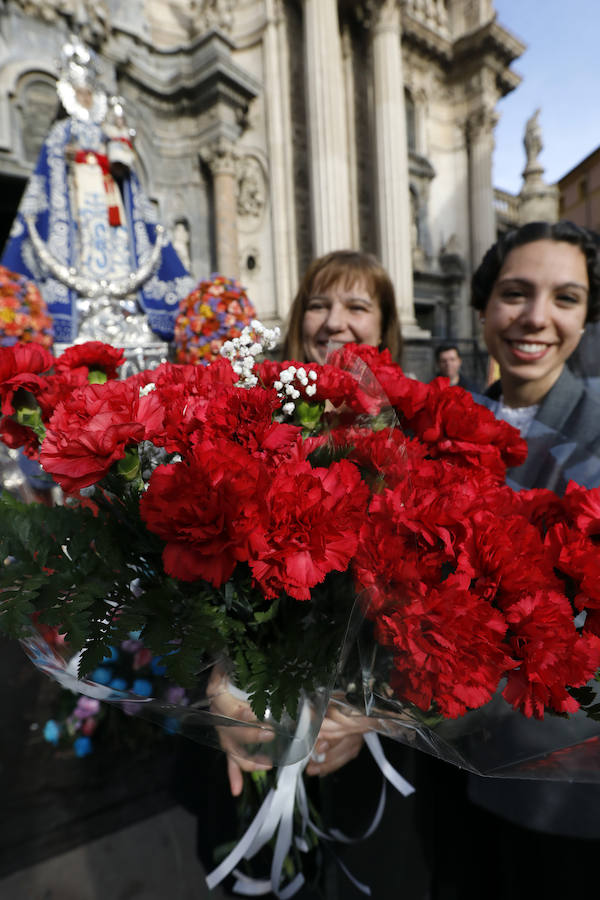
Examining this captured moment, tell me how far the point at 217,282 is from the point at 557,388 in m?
2.61

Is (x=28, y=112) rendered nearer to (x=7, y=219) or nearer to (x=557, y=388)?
(x=7, y=219)

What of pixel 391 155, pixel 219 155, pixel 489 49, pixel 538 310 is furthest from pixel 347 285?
pixel 489 49

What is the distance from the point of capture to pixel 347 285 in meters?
1.77

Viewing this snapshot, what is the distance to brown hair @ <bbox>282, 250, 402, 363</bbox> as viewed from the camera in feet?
5.89

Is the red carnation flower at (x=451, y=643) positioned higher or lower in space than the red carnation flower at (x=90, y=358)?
lower

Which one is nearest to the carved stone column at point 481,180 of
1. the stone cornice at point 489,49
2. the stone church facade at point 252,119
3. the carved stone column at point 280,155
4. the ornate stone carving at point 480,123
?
the ornate stone carving at point 480,123

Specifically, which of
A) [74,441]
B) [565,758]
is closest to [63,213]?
[74,441]

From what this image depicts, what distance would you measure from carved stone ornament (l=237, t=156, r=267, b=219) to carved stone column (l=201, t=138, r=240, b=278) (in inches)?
29.3

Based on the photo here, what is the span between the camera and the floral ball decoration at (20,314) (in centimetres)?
279

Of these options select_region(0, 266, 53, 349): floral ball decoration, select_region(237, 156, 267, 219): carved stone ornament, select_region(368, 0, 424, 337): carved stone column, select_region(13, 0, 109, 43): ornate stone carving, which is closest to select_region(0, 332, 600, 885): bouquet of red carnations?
select_region(0, 266, 53, 349): floral ball decoration

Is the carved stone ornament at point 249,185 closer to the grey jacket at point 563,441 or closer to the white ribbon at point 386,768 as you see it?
the grey jacket at point 563,441

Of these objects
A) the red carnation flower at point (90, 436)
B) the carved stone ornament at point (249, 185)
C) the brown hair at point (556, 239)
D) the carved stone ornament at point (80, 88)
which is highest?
the carved stone ornament at point (249, 185)

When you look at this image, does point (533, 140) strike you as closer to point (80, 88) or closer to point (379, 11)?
point (379, 11)

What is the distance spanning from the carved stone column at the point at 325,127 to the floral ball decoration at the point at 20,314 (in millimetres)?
6642
